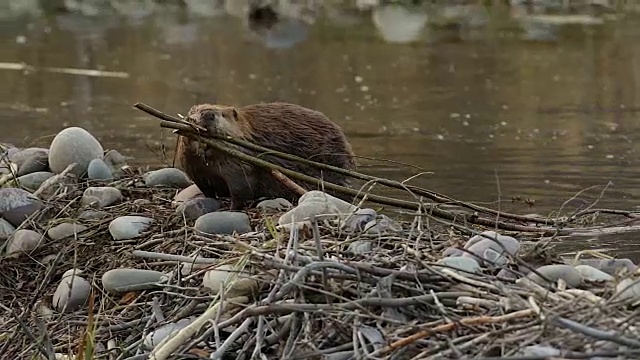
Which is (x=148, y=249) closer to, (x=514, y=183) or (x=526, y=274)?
(x=526, y=274)

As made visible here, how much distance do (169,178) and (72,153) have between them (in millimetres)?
430

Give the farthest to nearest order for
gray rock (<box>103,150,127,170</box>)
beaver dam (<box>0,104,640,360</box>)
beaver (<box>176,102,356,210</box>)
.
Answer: gray rock (<box>103,150,127,170</box>) → beaver (<box>176,102,356,210</box>) → beaver dam (<box>0,104,640,360</box>)

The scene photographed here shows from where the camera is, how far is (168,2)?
18359 millimetres

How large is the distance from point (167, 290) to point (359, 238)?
63cm

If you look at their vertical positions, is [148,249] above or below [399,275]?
below

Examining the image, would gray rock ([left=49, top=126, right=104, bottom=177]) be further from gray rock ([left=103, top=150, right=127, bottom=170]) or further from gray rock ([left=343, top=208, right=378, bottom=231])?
gray rock ([left=343, top=208, right=378, bottom=231])

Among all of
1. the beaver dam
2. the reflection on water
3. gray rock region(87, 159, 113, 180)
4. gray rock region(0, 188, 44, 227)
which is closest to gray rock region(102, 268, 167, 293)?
the beaver dam

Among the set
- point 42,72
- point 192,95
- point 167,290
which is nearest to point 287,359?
point 167,290

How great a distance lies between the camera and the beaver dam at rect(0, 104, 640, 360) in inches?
114

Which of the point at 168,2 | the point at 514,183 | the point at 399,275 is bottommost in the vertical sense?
the point at 168,2

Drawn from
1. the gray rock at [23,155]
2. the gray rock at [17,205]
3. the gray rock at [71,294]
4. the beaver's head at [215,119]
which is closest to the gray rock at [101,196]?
the gray rock at [17,205]

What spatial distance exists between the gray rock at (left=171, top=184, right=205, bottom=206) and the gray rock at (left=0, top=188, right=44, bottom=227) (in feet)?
1.79

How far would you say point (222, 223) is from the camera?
4008 millimetres

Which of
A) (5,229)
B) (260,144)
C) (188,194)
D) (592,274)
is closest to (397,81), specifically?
(260,144)
